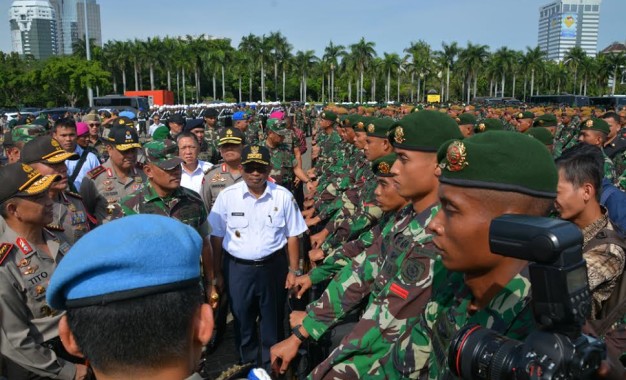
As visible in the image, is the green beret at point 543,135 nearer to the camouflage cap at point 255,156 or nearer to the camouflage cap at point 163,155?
the camouflage cap at point 255,156

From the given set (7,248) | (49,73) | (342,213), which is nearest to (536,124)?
(342,213)

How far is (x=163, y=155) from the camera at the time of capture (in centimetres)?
385

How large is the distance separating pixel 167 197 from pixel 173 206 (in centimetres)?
10

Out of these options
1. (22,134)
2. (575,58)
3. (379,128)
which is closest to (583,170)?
(379,128)

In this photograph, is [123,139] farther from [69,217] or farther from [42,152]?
[69,217]

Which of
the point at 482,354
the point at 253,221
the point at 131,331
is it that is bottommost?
the point at 253,221

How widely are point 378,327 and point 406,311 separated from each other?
14 centimetres

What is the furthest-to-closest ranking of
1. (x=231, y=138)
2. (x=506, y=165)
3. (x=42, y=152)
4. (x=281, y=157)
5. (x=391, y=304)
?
(x=281, y=157) < (x=231, y=138) < (x=42, y=152) < (x=391, y=304) < (x=506, y=165)

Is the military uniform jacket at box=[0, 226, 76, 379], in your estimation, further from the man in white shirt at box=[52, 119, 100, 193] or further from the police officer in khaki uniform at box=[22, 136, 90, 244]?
the man in white shirt at box=[52, 119, 100, 193]

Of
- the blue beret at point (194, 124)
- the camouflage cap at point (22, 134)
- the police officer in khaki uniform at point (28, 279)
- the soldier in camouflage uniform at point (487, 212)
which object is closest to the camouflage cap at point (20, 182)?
the police officer in khaki uniform at point (28, 279)

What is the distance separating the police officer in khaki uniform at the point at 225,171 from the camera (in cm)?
539

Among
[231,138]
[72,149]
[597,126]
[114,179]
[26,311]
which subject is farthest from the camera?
[597,126]

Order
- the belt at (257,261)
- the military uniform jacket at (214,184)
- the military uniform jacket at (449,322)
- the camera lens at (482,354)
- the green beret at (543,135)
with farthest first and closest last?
1. the green beret at (543,135)
2. the military uniform jacket at (214,184)
3. the belt at (257,261)
4. the military uniform jacket at (449,322)
5. the camera lens at (482,354)

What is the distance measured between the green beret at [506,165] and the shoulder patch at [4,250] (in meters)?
2.39
